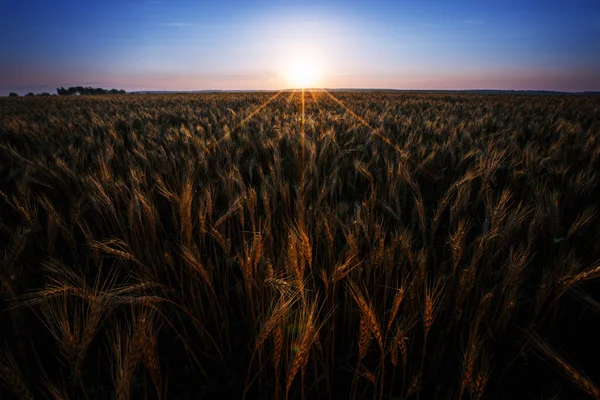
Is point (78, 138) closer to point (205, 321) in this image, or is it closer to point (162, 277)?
point (162, 277)

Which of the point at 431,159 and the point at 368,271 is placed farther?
the point at 431,159

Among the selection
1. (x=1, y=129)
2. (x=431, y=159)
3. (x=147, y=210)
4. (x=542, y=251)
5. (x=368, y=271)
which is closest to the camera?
(x=368, y=271)

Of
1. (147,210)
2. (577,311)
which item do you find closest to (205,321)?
(147,210)

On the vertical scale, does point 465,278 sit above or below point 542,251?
above

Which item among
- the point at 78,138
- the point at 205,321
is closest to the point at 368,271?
the point at 205,321

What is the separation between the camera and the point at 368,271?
1.20m

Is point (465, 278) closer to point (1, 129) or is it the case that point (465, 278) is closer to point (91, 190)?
point (91, 190)

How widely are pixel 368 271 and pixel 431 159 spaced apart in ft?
6.31

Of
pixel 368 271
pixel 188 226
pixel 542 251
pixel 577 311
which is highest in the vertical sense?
pixel 188 226

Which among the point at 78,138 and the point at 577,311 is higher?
the point at 78,138

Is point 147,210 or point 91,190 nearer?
point 147,210

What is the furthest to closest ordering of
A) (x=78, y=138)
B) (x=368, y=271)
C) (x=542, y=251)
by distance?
(x=78, y=138) < (x=542, y=251) < (x=368, y=271)

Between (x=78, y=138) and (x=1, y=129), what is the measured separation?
1.58 metres

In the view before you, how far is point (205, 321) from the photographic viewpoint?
128cm
